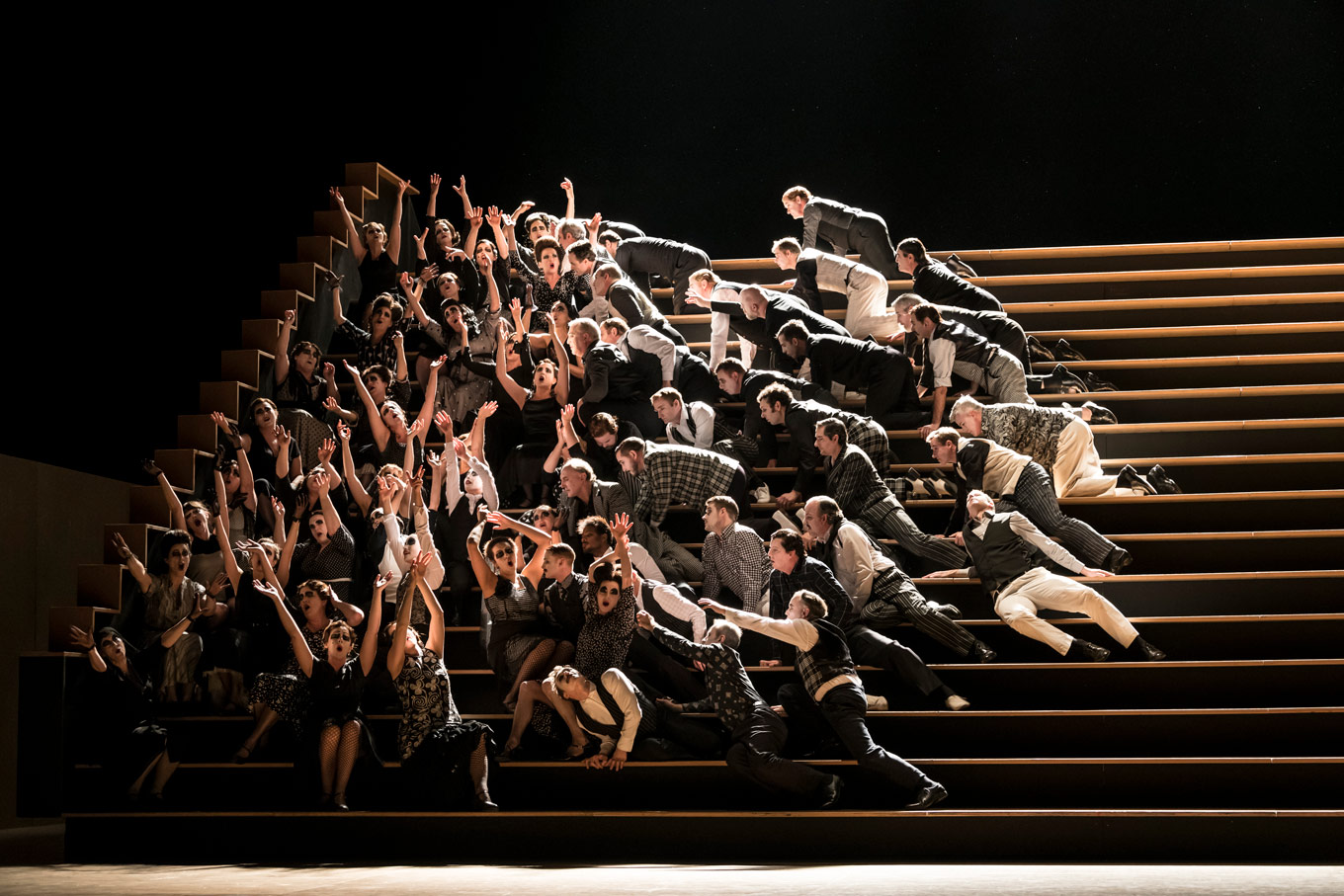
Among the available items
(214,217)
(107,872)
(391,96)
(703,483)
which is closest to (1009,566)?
(703,483)

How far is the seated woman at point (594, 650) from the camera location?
5.87m

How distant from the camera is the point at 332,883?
4.77 metres

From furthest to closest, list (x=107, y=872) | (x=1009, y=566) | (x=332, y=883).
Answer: (x=1009, y=566), (x=107, y=872), (x=332, y=883)

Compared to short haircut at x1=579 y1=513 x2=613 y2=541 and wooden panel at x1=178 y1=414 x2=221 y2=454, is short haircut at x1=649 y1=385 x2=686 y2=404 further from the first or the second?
wooden panel at x1=178 y1=414 x2=221 y2=454

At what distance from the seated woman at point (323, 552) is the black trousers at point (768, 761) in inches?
89.2

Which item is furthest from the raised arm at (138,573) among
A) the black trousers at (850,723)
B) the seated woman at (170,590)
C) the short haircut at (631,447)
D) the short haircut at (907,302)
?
the short haircut at (907,302)

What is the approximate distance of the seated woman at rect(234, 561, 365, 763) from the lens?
616 cm

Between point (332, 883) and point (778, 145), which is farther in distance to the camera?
point (778, 145)

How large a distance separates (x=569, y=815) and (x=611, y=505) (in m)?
1.69

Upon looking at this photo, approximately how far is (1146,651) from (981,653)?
2.27 ft

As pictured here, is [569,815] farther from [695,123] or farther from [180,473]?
[695,123]

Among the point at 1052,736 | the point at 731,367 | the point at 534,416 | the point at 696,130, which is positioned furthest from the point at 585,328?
the point at 696,130

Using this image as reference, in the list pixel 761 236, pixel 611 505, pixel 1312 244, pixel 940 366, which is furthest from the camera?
pixel 761 236

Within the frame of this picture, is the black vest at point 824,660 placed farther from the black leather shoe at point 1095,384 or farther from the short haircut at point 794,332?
the black leather shoe at point 1095,384
